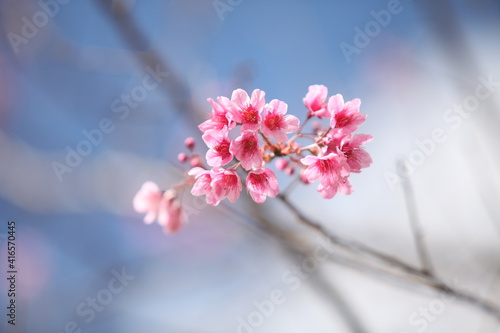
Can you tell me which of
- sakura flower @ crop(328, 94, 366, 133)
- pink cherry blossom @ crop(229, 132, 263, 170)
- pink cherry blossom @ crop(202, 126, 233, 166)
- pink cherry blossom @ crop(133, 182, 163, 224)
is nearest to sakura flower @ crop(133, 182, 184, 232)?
pink cherry blossom @ crop(133, 182, 163, 224)

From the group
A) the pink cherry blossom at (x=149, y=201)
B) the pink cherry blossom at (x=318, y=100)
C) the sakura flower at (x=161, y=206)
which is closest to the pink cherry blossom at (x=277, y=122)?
the pink cherry blossom at (x=318, y=100)

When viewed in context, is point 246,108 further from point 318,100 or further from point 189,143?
point 189,143

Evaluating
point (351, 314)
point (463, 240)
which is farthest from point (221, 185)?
point (463, 240)

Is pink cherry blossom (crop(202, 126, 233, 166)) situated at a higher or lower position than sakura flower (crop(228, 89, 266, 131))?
lower

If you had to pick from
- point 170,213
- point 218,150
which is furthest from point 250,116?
point 170,213

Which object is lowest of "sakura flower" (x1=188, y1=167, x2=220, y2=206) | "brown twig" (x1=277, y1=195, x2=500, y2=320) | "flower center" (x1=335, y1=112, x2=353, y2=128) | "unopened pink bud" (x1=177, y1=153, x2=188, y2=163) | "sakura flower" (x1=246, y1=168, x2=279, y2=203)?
"brown twig" (x1=277, y1=195, x2=500, y2=320)

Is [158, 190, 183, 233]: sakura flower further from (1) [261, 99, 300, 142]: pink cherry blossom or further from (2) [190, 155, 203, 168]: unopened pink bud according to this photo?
(1) [261, 99, 300, 142]: pink cherry blossom

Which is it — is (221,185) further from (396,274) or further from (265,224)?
(396,274)
